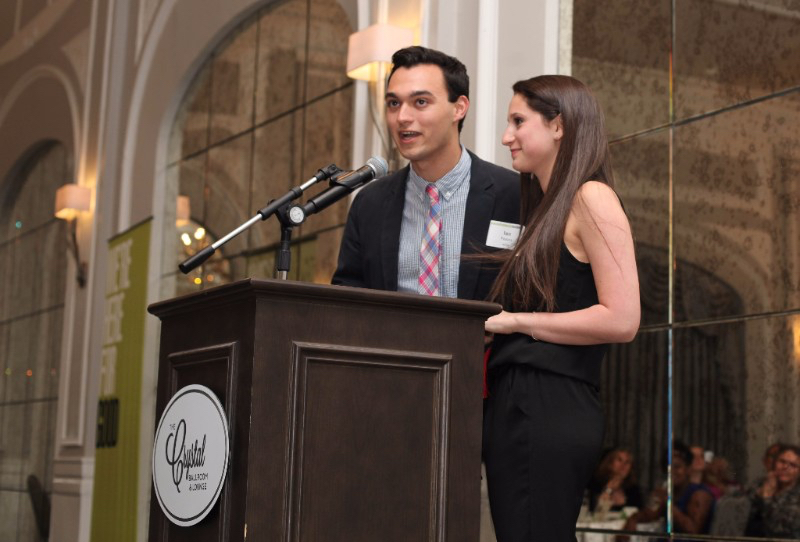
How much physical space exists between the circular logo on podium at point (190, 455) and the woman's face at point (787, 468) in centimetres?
184

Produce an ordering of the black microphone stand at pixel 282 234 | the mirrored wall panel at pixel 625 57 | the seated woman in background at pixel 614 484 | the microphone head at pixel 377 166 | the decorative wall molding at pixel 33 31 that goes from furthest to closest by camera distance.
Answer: the decorative wall molding at pixel 33 31, the mirrored wall panel at pixel 625 57, the seated woman in background at pixel 614 484, the microphone head at pixel 377 166, the black microphone stand at pixel 282 234

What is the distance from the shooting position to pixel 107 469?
23.6 ft

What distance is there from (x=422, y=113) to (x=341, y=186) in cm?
58

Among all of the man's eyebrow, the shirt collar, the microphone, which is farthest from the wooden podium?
the man's eyebrow

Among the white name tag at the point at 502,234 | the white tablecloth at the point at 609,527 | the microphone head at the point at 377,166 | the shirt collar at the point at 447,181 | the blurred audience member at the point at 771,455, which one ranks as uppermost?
the shirt collar at the point at 447,181

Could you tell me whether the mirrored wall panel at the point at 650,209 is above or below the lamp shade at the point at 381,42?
below

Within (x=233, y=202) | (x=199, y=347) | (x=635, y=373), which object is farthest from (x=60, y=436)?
(x=199, y=347)

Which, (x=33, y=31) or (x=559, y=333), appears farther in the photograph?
(x=33, y=31)

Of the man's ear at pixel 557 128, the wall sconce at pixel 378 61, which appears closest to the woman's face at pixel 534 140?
the man's ear at pixel 557 128

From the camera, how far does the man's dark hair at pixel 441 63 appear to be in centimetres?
309

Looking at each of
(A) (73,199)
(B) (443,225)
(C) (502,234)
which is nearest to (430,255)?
(B) (443,225)

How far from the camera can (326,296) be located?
79.8 inches

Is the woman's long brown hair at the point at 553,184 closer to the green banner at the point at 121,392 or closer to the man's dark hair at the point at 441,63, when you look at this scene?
the man's dark hair at the point at 441,63

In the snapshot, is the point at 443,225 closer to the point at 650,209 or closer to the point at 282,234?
the point at 282,234
